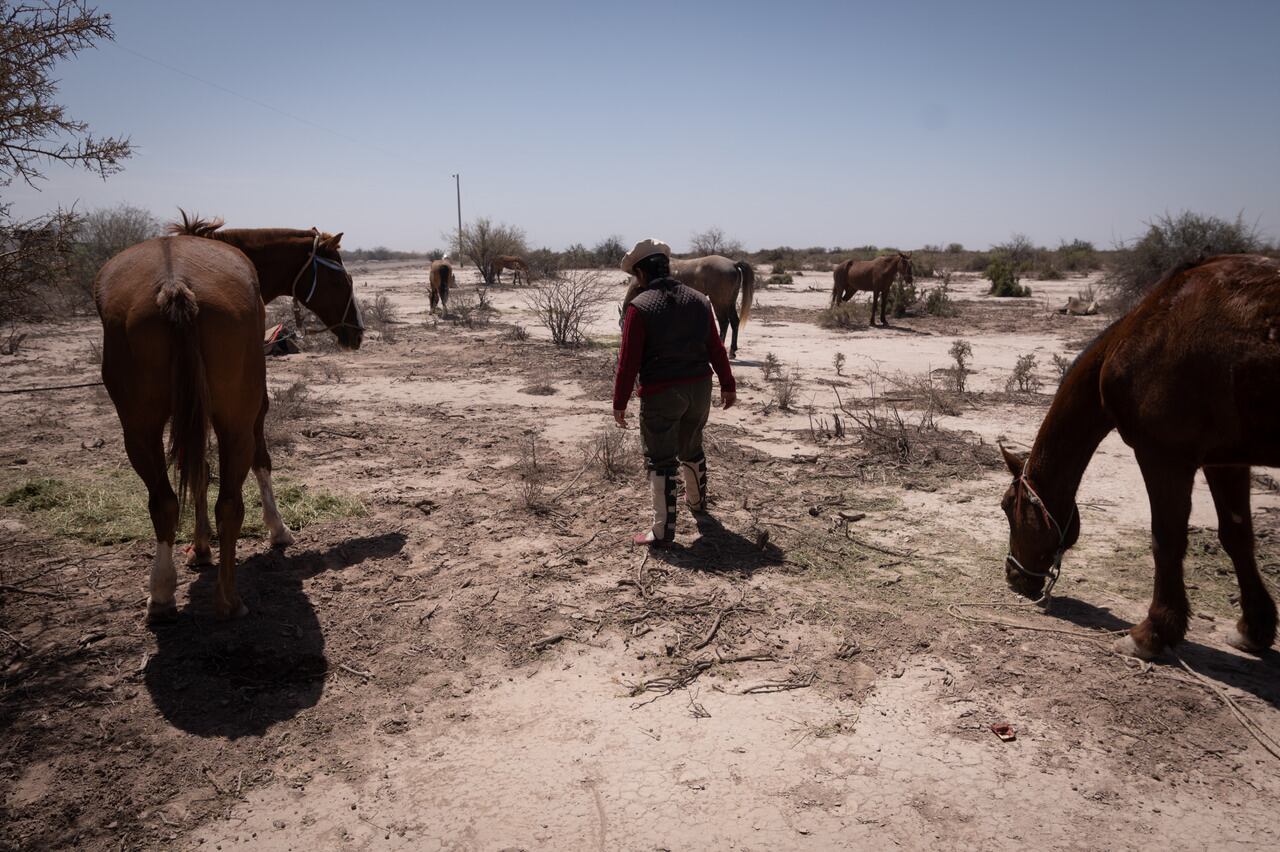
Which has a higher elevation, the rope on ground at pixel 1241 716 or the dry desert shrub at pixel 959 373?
the dry desert shrub at pixel 959 373

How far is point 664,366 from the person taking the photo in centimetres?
479

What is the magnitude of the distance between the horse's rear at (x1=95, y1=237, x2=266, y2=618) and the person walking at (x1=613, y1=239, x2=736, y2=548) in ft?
7.06

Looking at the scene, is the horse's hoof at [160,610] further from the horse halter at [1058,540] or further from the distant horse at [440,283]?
the distant horse at [440,283]

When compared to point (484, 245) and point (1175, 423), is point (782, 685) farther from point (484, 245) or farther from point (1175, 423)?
point (484, 245)

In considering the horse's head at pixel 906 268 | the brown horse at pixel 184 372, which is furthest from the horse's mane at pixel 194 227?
the horse's head at pixel 906 268

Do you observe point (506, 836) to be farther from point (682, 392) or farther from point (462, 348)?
point (462, 348)

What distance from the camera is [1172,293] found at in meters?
3.38

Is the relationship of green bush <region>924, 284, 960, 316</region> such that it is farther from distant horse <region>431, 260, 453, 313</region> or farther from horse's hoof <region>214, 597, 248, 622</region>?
horse's hoof <region>214, 597, 248, 622</region>

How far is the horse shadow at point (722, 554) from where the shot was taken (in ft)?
15.4

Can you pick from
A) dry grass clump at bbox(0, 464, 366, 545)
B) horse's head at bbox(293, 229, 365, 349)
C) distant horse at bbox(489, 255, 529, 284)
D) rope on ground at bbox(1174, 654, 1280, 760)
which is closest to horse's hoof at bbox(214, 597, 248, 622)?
dry grass clump at bbox(0, 464, 366, 545)

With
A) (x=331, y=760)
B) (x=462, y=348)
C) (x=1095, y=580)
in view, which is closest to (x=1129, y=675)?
(x=1095, y=580)

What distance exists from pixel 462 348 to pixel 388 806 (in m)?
12.2

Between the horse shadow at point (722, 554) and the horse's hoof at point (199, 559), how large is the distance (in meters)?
2.84

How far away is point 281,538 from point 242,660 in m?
1.48
